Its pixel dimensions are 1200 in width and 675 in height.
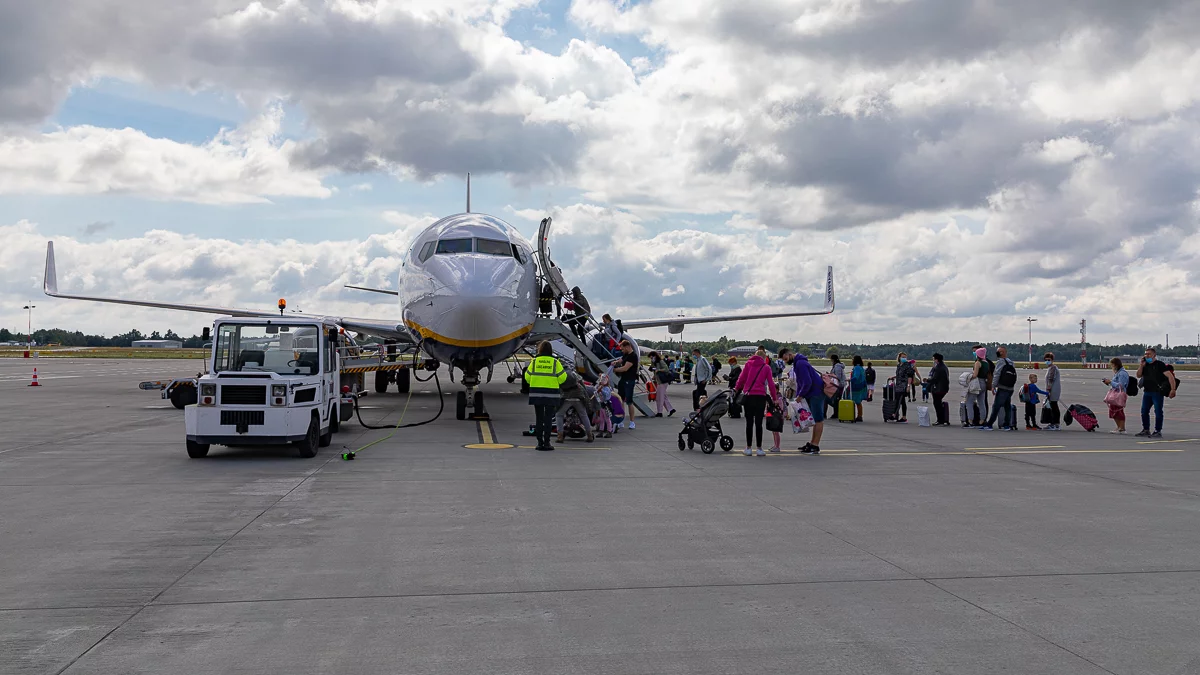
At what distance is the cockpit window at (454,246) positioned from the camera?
→ 20.9m

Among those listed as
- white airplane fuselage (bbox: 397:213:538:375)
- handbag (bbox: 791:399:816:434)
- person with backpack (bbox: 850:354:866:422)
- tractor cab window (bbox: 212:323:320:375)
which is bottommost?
handbag (bbox: 791:399:816:434)

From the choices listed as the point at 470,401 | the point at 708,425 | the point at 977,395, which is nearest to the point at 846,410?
the point at 977,395

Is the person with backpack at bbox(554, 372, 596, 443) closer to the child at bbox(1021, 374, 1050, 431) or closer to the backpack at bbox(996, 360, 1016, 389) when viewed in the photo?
the backpack at bbox(996, 360, 1016, 389)

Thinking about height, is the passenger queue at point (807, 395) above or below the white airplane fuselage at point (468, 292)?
below

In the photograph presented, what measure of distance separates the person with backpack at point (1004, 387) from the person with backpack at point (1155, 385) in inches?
92.0

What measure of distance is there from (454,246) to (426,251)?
0.74m

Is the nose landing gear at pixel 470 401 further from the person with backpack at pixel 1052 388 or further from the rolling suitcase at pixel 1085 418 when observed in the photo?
the rolling suitcase at pixel 1085 418

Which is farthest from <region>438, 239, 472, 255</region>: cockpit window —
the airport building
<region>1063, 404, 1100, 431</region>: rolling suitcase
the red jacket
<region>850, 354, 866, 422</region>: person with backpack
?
the airport building

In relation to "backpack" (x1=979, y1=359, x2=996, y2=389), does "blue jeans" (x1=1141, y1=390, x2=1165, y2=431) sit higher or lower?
lower

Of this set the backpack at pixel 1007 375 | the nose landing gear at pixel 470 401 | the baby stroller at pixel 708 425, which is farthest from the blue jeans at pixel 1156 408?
the nose landing gear at pixel 470 401

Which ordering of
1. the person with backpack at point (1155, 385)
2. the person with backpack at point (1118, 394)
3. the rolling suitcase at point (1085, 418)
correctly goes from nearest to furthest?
1. the person with backpack at point (1155, 385)
2. the person with backpack at point (1118, 394)
3. the rolling suitcase at point (1085, 418)

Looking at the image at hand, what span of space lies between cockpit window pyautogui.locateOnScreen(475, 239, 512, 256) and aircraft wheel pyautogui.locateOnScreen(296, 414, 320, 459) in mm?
7721

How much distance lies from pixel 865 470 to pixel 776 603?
7.46 metres

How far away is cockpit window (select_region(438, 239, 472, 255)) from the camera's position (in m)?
20.9
